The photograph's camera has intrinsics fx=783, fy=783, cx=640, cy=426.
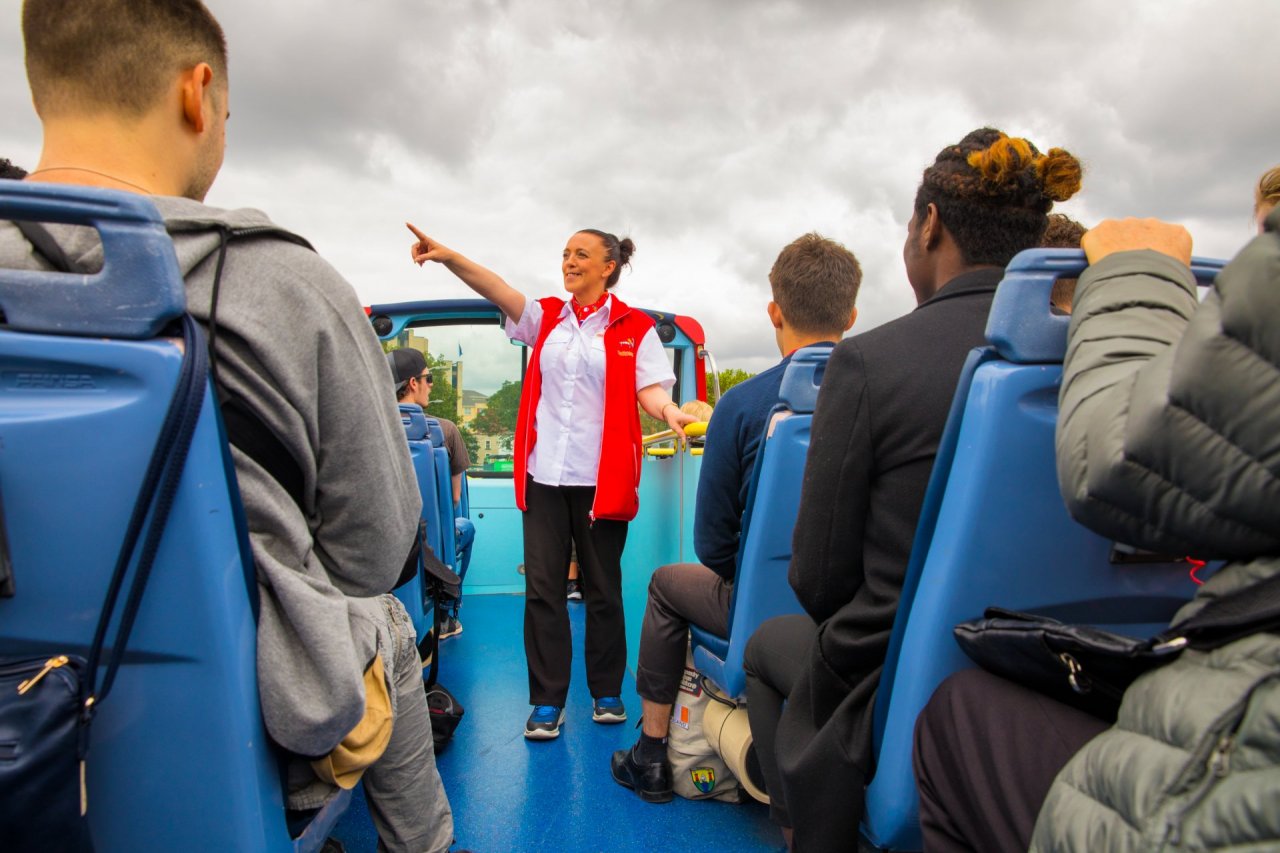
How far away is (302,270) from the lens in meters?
1.18

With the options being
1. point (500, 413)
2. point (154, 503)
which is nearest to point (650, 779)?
point (154, 503)

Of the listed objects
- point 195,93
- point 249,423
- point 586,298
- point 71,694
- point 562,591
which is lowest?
point 562,591

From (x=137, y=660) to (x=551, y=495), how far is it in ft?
6.68

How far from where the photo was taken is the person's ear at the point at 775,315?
2479 millimetres

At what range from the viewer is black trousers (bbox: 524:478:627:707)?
9.70ft

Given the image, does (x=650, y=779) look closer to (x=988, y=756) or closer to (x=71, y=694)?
(x=988, y=756)

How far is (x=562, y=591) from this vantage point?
3002 millimetres

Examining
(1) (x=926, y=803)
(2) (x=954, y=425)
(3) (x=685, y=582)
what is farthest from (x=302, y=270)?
(3) (x=685, y=582)

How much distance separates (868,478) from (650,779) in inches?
60.3

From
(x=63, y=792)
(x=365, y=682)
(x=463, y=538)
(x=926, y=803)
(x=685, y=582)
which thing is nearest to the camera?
(x=63, y=792)

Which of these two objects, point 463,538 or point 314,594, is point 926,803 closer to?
point 314,594

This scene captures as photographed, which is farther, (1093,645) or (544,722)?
(544,722)

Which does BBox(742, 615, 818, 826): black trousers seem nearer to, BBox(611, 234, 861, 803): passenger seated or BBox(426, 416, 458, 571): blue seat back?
BBox(611, 234, 861, 803): passenger seated

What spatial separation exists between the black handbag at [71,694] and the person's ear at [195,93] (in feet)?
1.47
